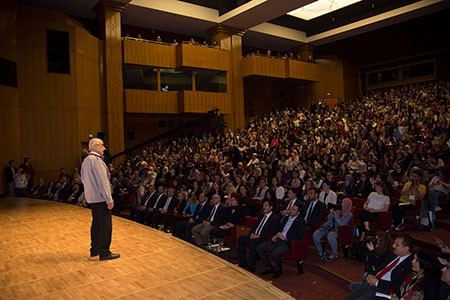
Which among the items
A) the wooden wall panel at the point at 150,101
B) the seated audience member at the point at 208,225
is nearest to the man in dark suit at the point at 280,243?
the seated audience member at the point at 208,225

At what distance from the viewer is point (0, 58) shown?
32.3ft

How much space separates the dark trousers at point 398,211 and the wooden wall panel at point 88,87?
10.4m

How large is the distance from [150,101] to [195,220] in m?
9.69

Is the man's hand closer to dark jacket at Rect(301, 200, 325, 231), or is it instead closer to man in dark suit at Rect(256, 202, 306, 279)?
man in dark suit at Rect(256, 202, 306, 279)

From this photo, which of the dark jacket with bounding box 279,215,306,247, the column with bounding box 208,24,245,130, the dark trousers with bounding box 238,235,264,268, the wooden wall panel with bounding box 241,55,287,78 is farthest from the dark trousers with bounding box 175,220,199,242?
the wooden wall panel with bounding box 241,55,287,78

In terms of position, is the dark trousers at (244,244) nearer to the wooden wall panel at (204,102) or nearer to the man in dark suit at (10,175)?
the man in dark suit at (10,175)

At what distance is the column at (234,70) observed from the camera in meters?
16.5

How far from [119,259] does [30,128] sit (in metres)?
9.67

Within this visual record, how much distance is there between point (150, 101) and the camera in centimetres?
1468

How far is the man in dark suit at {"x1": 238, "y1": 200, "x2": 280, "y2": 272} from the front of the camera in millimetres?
4598

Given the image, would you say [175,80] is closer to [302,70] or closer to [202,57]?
[202,57]

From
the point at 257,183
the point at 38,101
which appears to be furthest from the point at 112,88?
the point at 257,183

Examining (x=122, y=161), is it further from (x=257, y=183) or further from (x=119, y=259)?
(x=119, y=259)

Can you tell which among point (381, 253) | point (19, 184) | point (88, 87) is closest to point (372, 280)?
point (381, 253)
